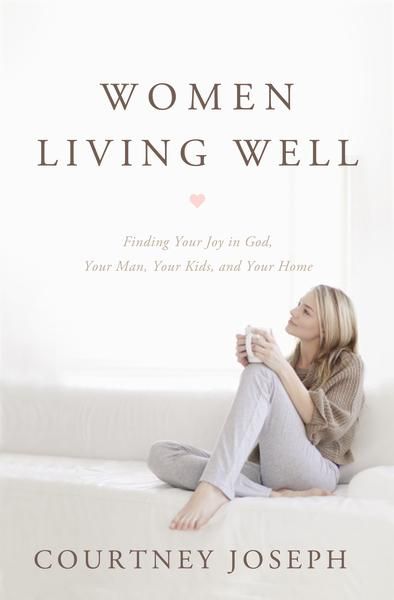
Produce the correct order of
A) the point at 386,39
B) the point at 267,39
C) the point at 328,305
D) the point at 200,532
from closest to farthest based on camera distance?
1. the point at 200,532
2. the point at 328,305
3. the point at 386,39
4. the point at 267,39

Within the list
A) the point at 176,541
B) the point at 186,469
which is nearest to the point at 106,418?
the point at 186,469

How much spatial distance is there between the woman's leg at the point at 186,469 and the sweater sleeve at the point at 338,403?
186 millimetres

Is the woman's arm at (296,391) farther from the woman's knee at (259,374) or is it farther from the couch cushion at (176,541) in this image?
the couch cushion at (176,541)

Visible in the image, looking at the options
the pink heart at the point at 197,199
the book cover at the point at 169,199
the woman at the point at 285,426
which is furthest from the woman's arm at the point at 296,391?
the pink heart at the point at 197,199

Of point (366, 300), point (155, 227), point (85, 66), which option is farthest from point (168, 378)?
point (85, 66)

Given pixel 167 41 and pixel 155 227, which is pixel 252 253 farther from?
pixel 167 41

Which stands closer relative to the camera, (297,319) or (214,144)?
(297,319)

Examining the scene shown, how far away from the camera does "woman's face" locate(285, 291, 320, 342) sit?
7.90 ft

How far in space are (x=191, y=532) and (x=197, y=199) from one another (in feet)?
4.54

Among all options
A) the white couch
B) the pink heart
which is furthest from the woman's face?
the pink heart

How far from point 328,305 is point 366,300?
1.70 feet

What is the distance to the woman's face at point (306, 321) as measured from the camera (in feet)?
7.90

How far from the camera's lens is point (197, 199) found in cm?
312

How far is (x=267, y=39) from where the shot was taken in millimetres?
3080
